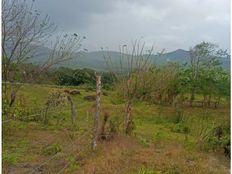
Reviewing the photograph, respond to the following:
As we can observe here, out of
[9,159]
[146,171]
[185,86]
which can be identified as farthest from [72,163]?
[185,86]

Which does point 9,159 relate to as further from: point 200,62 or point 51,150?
point 200,62

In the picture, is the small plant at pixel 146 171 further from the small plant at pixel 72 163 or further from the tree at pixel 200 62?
the tree at pixel 200 62

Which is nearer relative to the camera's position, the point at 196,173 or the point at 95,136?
the point at 196,173

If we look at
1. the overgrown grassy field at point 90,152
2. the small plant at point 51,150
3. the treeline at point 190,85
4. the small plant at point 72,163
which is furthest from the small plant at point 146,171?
the treeline at point 190,85

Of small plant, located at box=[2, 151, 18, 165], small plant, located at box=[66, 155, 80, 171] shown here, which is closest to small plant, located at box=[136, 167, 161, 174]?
small plant, located at box=[66, 155, 80, 171]

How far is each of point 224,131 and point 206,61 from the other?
1103 cm

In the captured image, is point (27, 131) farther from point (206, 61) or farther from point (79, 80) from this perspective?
point (206, 61)

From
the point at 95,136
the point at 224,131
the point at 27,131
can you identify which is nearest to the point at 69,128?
the point at 27,131

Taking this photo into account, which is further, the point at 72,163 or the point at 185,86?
the point at 185,86

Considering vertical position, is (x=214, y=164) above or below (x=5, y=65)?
below

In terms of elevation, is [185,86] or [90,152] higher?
[185,86]

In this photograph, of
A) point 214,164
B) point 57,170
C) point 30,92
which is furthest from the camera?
point 30,92

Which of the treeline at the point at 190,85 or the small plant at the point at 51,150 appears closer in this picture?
the small plant at the point at 51,150

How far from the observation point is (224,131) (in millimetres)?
5910
